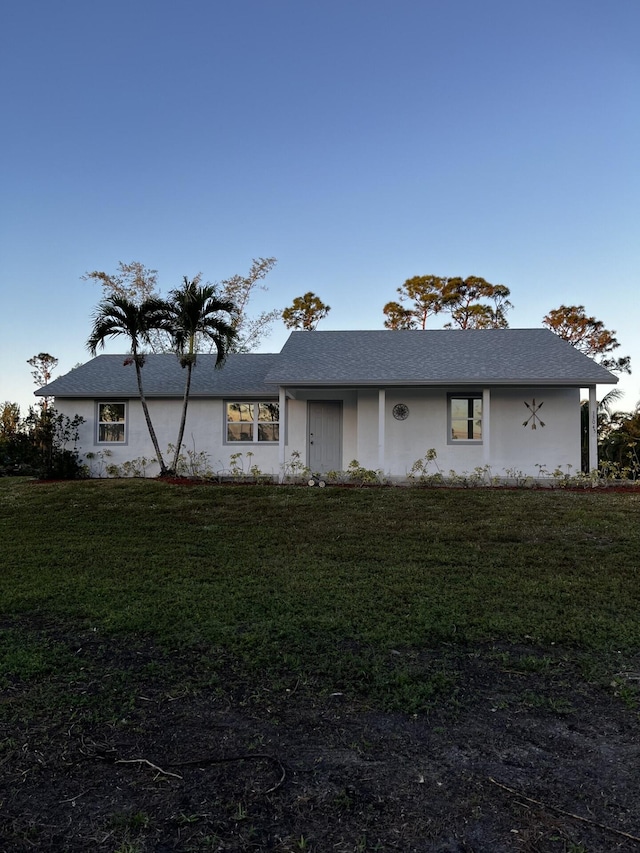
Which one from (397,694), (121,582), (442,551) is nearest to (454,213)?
(442,551)

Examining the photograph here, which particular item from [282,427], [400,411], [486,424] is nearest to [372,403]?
[400,411]

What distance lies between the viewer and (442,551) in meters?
7.38

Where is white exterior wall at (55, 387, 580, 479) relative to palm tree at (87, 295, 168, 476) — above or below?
below

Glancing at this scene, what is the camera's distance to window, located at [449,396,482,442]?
1486cm

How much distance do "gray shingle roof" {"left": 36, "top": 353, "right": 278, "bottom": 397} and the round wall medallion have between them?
3.53m

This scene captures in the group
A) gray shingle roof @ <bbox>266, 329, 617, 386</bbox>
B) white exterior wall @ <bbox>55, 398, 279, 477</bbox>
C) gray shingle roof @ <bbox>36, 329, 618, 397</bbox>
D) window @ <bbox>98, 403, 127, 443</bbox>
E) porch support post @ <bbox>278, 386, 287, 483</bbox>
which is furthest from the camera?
window @ <bbox>98, 403, 127, 443</bbox>

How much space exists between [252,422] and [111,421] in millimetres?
4232

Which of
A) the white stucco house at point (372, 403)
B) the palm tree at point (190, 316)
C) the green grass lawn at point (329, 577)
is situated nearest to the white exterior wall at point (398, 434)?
the white stucco house at point (372, 403)

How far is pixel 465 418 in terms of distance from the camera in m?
14.9

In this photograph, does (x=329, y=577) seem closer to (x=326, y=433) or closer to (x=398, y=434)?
(x=398, y=434)

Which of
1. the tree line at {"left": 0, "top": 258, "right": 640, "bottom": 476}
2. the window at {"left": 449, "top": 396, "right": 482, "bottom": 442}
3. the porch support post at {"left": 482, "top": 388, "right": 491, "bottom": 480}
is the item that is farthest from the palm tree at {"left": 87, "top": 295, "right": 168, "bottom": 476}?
the porch support post at {"left": 482, "top": 388, "right": 491, "bottom": 480}

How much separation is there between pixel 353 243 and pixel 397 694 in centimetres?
1863

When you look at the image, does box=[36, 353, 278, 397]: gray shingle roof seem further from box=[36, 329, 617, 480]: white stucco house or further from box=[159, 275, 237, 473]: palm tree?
box=[159, 275, 237, 473]: palm tree

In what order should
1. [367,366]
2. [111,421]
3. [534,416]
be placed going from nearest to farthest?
[534,416], [367,366], [111,421]
